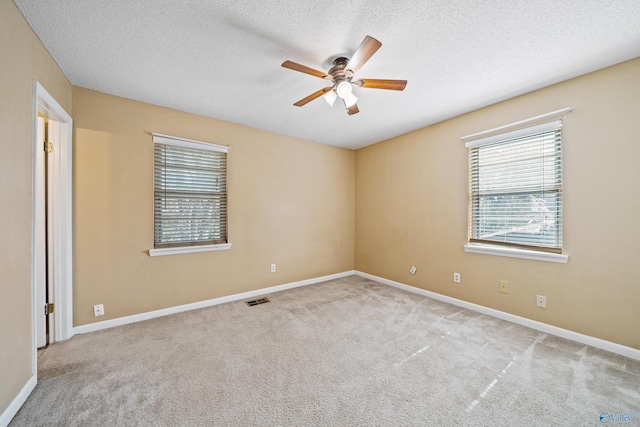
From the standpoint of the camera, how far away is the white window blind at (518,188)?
2400 mm

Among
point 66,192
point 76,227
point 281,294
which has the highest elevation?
point 66,192

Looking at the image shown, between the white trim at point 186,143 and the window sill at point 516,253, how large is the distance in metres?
3.48

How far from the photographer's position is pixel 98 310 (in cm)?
248

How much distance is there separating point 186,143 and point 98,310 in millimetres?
2055

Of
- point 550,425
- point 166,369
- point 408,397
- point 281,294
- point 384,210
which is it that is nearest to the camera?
point 550,425

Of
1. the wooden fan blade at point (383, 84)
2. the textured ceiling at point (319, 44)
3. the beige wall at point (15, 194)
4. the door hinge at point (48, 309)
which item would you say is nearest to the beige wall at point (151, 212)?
the door hinge at point (48, 309)

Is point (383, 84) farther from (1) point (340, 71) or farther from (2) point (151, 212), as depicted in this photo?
(2) point (151, 212)

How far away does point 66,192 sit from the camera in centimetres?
226

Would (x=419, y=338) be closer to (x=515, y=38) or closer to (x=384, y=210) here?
(x=384, y=210)

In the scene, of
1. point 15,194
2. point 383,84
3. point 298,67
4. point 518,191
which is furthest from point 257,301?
point 518,191

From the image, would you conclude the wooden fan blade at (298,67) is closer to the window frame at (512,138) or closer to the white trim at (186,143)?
the white trim at (186,143)

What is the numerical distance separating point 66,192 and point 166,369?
1.91m

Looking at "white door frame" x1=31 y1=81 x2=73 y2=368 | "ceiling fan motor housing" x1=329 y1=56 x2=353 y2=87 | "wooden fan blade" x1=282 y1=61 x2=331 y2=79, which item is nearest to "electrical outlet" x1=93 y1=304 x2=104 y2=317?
"white door frame" x1=31 y1=81 x2=73 y2=368

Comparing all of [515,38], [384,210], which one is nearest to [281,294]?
[384,210]
